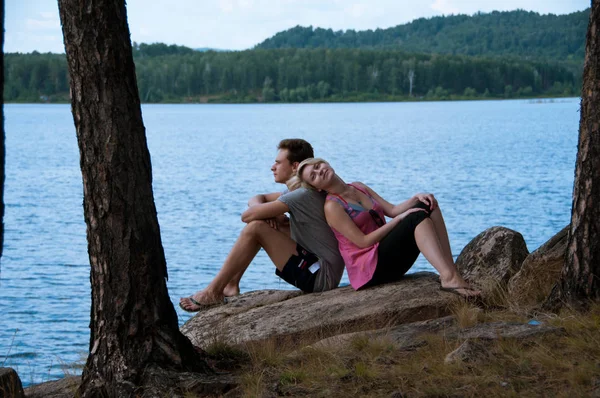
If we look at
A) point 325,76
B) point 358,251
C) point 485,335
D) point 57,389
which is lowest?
point 57,389

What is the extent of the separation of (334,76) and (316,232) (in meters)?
111

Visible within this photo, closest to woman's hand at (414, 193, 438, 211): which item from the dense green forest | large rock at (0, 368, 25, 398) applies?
large rock at (0, 368, 25, 398)

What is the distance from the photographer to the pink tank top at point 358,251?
529cm

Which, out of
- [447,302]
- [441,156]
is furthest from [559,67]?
[447,302]

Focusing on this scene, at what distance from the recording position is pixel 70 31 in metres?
3.60

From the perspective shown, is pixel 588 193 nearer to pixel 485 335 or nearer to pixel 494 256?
pixel 485 335

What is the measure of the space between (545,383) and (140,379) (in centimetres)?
194

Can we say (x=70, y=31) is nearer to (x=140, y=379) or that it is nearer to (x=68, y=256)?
(x=140, y=379)

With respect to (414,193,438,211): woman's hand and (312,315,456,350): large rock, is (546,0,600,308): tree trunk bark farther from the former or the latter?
(414,193,438,211): woman's hand

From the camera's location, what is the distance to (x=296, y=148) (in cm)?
549

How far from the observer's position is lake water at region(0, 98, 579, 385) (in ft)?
39.3

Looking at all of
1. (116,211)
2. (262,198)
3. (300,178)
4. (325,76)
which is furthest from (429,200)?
(325,76)

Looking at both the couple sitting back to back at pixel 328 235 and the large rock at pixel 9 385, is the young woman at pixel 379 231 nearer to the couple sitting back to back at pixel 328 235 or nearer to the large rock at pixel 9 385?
the couple sitting back to back at pixel 328 235

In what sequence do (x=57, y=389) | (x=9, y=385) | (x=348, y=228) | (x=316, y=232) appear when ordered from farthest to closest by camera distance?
(x=316, y=232), (x=348, y=228), (x=57, y=389), (x=9, y=385)
